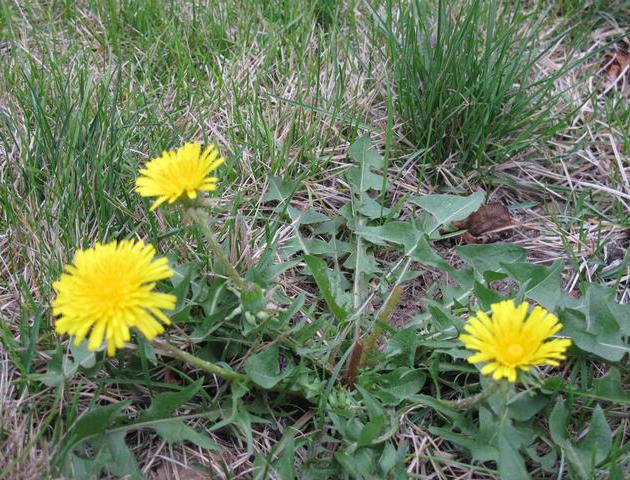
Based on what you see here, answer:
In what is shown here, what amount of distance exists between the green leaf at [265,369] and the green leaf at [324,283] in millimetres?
227

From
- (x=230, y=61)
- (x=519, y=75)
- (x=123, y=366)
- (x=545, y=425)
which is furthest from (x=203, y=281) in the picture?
(x=519, y=75)

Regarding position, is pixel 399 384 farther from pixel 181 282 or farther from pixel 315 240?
pixel 181 282

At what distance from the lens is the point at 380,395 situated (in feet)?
5.83

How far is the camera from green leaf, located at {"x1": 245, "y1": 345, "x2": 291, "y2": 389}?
5.61ft

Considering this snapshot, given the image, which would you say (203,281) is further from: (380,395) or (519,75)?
(519,75)

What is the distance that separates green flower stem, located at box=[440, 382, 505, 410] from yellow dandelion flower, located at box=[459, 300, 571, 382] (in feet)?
0.35

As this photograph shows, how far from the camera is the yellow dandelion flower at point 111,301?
4.42ft

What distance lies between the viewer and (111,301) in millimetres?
1357

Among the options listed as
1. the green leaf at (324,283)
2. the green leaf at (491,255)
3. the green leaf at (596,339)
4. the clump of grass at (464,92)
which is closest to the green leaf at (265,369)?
the green leaf at (324,283)

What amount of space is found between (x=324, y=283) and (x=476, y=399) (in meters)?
0.58

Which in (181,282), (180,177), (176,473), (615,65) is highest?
(615,65)

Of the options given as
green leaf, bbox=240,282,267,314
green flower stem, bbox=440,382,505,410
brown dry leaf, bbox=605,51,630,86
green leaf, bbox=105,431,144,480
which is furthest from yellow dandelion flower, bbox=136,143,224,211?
brown dry leaf, bbox=605,51,630,86

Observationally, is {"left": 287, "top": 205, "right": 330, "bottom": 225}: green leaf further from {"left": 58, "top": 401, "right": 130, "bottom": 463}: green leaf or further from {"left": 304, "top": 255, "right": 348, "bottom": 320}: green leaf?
{"left": 58, "top": 401, "right": 130, "bottom": 463}: green leaf

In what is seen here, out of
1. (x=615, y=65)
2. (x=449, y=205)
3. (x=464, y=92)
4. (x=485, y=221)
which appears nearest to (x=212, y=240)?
(x=449, y=205)
